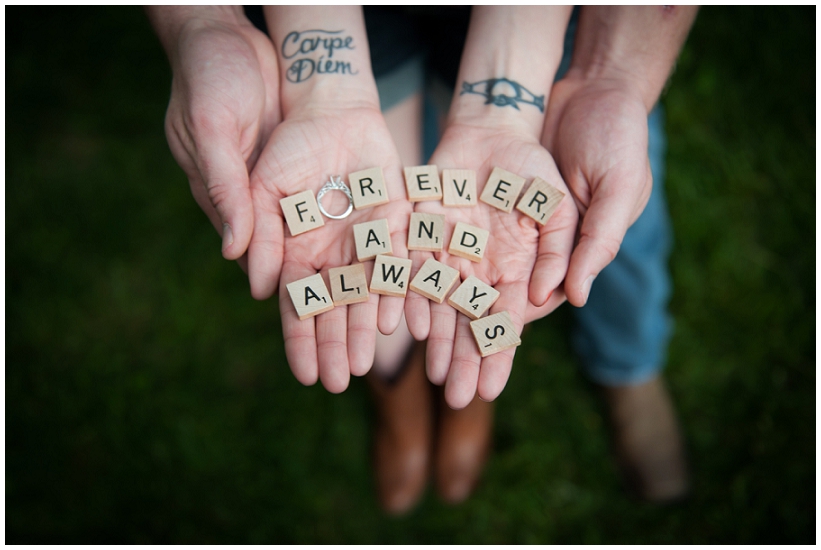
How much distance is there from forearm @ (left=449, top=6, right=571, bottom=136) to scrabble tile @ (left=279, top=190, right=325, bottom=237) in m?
0.86

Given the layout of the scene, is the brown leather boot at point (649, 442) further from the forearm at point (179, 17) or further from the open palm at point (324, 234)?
the forearm at point (179, 17)

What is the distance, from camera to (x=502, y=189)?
8.62ft

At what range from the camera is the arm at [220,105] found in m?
2.43

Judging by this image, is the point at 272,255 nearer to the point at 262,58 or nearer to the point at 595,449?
the point at 262,58

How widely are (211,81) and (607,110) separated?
1812 mm

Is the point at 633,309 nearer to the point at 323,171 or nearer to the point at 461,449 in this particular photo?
the point at 461,449

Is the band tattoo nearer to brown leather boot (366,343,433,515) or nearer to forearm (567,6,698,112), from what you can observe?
forearm (567,6,698,112)

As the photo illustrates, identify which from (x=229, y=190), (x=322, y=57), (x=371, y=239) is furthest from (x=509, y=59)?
(x=229, y=190)

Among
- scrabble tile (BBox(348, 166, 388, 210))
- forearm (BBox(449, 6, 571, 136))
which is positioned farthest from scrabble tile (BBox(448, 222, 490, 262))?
forearm (BBox(449, 6, 571, 136))

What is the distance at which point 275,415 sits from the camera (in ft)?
12.5

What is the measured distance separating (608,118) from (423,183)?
88cm

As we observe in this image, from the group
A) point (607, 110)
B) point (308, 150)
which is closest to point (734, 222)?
point (607, 110)

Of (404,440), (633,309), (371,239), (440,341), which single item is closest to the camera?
(440,341)

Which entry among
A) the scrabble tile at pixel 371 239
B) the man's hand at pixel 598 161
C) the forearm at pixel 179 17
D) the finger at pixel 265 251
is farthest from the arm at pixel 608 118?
the forearm at pixel 179 17
